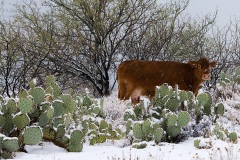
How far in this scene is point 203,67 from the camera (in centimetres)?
958

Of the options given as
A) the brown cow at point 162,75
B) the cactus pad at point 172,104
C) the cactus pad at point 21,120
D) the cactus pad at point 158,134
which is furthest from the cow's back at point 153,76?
the cactus pad at point 21,120

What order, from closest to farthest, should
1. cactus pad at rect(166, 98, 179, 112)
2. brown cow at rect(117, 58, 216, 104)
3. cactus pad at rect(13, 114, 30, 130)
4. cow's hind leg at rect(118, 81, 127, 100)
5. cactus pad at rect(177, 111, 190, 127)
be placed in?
cactus pad at rect(13, 114, 30, 130), cactus pad at rect(177, 111, 190, 127), cactus pad at rect(166, 98, 179, 112), brown cow at rect(117, 58, 216, 104), cow's hind leg at rect(118, 81, 127, 100)

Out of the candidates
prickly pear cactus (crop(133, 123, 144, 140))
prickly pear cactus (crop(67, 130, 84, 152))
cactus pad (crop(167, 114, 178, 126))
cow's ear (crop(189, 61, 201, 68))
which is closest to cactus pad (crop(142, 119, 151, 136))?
prickly pear cactus (crop(133, 123, 144, 140))

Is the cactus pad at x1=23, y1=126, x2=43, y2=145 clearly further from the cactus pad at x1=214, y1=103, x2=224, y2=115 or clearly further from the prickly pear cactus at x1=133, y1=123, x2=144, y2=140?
the cactus pad at x1=214, y1=103, x2=224, y2=115

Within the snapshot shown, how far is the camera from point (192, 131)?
245 inches

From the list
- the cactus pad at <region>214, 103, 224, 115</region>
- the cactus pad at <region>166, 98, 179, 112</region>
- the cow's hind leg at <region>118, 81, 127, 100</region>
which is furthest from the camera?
the cow's hind leg at <region>118, 81, 127, 100</region>

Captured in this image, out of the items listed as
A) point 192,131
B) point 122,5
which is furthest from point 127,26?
point 192,131

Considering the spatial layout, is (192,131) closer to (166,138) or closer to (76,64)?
(166,138)

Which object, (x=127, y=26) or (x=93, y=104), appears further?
(x=127, y=26)

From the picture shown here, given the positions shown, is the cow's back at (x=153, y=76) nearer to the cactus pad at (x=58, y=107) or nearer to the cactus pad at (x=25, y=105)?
the cactus pad at (x=58, y=107)

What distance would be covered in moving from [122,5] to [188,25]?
4.62m

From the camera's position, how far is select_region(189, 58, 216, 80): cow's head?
9531 millimetres

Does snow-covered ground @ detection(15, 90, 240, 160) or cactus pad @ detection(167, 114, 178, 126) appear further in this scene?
cactus pad @ detection(167, 114, 178, 126)

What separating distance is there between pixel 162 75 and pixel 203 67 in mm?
900
